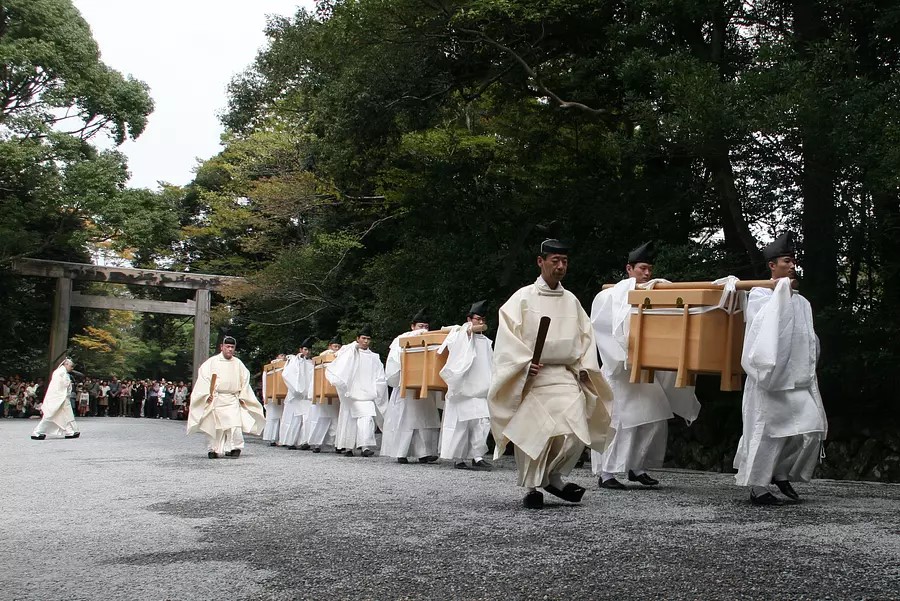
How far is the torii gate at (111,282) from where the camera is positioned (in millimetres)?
34500

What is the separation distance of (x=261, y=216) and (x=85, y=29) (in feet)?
33.0

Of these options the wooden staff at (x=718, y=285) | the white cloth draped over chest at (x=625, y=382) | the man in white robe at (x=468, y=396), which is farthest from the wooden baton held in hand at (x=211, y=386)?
the wooden staff at (x=718, y=285)

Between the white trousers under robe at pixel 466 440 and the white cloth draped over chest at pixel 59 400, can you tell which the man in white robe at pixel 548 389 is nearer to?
the white trousers under robe at pixel 466 440

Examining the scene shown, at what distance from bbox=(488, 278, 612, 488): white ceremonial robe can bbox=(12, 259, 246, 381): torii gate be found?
28012 millimetres

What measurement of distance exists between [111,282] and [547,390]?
31.3 m

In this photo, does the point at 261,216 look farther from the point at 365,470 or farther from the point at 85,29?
the point at 365,470

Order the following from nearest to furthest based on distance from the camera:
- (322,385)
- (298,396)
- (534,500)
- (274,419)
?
(534,500) → (322,385) → (298,396) → (274,419)

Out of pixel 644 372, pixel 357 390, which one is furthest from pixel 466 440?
pixel 644 372

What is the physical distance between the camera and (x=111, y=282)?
35.4 metres

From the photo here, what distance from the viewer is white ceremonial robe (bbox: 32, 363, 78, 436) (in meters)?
19.2

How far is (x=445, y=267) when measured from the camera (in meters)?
17.6

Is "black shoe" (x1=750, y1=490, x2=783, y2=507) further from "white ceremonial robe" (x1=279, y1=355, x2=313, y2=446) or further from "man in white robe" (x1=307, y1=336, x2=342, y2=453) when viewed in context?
"white ceremonial robe" (x1=279, y1=355, x2=313, y2=446)

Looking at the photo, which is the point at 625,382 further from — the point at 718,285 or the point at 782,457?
the point at 782,457

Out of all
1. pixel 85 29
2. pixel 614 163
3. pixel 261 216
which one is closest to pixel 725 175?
pixel 614 163
